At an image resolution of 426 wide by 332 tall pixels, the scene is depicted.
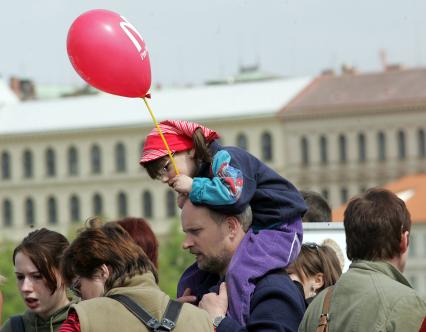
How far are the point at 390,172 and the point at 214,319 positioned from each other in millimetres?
76285

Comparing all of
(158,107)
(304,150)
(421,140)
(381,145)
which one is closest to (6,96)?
(158,107)

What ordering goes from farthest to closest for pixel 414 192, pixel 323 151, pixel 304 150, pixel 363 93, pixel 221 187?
pixel 304 150, pixel 323 151, pixel 363 93, pixel 414 192, pixel 221 187

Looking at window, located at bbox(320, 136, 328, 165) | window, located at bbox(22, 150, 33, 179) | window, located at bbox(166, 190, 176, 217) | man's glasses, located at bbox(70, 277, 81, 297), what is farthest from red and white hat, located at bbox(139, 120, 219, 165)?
window, located at bbox(22, 150, 33, 179)

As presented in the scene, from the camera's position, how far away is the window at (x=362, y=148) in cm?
8012

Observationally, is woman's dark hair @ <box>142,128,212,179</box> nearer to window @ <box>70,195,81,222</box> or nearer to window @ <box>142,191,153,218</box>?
window @ <box>142,191,153,218</box>

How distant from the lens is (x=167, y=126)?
5516 mm

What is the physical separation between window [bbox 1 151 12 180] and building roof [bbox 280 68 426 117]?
14.2 metres

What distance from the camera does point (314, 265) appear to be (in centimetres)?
594

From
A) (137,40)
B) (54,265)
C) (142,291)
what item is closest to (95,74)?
(137,40)

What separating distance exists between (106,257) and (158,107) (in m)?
77.3

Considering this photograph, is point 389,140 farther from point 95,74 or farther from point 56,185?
point 95,74

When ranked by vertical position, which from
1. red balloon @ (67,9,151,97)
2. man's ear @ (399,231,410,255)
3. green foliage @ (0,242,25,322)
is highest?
red balloon @ (67,9,151,97)

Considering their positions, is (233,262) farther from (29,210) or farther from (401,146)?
(29,210)

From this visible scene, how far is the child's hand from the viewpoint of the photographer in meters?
5.31
